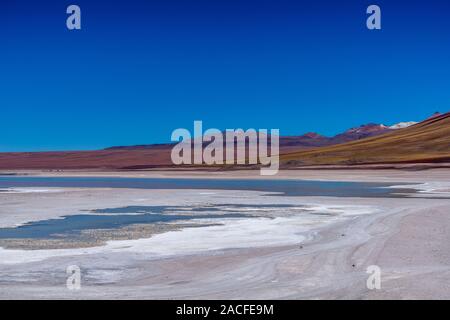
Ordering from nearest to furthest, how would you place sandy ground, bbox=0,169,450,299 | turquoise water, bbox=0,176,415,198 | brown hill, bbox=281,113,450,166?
sandy ground, bbox=0,169,450,299, turquoise water, bbox=0,176,415,198, brown hill, bbox=281,113,450,166

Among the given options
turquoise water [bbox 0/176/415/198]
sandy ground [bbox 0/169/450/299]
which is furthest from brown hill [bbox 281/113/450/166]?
A: sandy ground [bbox 0/169/450/299]

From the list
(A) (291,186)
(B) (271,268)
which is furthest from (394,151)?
(B) (271,268)

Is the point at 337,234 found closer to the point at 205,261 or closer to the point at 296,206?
the point at 205,261

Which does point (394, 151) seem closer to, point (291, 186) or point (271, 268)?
point (291, 186)

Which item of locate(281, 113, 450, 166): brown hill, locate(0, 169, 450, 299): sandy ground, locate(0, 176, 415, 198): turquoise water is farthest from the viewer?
locate(281, 113, 450, 166): brown hill

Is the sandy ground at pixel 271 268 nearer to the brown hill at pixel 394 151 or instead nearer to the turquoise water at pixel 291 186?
the turquoise water at pixel 291 186

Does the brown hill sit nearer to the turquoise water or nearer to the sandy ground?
the turquoise water

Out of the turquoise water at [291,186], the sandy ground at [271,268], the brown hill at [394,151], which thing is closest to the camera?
the sandy ground at [271,268]

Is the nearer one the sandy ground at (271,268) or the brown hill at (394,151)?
the sandy ground at (271,268)

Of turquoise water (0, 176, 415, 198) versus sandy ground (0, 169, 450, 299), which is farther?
turquoise water (0, 176, 415, 198)

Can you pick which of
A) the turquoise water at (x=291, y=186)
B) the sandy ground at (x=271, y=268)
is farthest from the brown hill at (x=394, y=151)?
the sandy ground at (x=271, y=268)

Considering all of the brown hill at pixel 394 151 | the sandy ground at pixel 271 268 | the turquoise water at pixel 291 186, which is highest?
the brown hill at pixel 394 151

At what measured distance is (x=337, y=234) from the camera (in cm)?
1819
